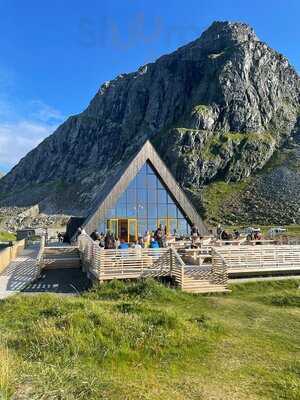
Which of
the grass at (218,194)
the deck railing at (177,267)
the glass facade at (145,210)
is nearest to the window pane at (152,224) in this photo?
the glass facade at (145,210)

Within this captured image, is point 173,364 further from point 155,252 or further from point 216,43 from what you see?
point 216,43

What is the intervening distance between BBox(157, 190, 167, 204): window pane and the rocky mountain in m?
75.3

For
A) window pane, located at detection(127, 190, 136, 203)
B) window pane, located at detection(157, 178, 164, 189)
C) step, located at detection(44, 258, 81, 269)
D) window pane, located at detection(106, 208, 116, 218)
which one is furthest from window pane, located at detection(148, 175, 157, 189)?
step, located at detection(44, 258, 81, 269)

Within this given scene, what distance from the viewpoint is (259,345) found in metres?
8.11

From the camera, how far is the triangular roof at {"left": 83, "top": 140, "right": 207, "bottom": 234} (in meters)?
24.1

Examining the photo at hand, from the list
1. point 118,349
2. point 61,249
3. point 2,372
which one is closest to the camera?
point 2,372

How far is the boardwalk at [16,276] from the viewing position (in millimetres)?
14172

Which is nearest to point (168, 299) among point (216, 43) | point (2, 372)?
point (2, 372)

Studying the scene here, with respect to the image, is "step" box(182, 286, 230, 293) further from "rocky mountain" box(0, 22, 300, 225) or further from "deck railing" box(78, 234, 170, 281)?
"rocky mountain" box(0, 22, 300, 225)

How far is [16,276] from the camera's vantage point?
1698 cm

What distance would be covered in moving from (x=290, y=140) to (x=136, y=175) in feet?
329

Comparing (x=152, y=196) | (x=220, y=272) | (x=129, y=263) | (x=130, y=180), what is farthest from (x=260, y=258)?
(x=130, y=180)

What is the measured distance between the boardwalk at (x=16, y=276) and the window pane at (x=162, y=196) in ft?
27.6

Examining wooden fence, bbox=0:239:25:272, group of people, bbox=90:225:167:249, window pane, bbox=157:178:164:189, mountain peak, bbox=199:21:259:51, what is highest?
mountain peak, bbox=199:21:259:51
